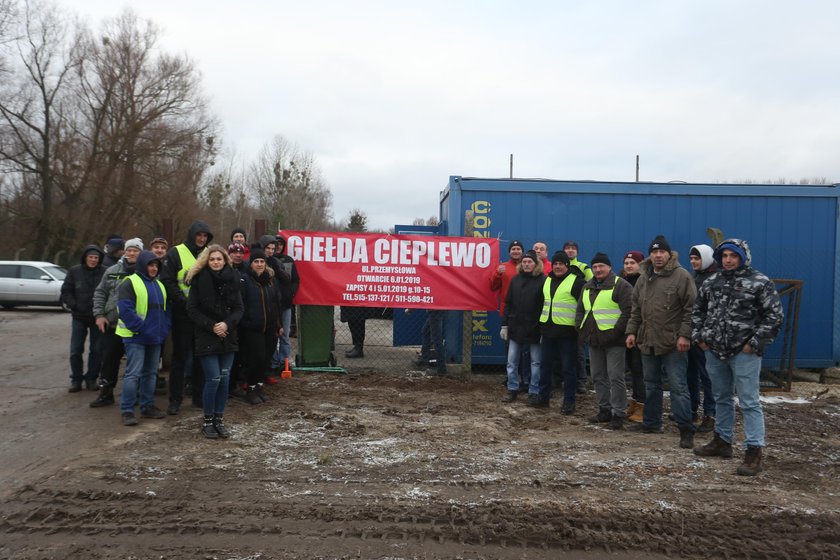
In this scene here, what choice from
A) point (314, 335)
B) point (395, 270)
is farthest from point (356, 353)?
point (395, 270)

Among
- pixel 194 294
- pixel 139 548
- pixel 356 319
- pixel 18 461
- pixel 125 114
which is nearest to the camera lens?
pixel 139 548

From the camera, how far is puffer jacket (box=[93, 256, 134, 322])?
21.6ft

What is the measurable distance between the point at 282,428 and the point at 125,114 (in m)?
31.0

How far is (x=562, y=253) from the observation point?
23.5 feet

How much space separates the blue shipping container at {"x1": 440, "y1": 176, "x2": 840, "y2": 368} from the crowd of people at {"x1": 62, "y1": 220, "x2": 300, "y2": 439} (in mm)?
3235

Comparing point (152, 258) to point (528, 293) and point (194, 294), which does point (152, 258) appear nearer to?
point (194, 294)

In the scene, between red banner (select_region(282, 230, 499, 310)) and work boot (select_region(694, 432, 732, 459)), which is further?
red banner (select_region(282, 230, 499, 310))

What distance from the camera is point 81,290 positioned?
7453mm

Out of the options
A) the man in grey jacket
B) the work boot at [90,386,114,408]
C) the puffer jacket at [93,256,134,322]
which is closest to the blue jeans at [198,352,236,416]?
the puffer jacket at [93,256,134,322]

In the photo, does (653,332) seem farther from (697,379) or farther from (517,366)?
(517,366)

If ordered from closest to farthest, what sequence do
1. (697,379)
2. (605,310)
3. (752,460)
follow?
(752,460), (605,310), (697,379)

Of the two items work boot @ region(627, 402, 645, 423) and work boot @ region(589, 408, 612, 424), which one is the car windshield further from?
work boot @ region(627, 402, 645, 423)

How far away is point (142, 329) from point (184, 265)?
86cm

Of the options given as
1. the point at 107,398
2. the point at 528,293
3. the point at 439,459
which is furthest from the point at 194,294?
the point at 528,293
